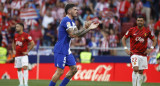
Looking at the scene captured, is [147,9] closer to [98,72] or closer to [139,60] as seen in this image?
[98,72]

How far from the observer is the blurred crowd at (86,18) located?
22.6 metres

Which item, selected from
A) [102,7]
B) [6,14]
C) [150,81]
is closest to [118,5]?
[102,7]

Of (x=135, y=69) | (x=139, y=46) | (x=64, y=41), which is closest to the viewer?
(x=64, y=41)

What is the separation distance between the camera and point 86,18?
77.6 feet

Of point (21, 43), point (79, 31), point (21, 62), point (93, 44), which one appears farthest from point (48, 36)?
point (79, 31)

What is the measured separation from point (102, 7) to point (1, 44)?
677 centimetres

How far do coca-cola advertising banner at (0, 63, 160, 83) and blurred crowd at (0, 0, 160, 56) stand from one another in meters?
1.22

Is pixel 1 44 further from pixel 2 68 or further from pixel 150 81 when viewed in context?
pixel 150 81

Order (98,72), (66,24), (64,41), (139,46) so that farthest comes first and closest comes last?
(98,72) → (139,46) → (64,41) → (66,24)

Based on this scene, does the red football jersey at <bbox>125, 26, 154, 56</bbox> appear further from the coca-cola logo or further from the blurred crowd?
the blurred crowd

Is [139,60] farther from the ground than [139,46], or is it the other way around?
[139,46]

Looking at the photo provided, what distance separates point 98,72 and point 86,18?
4077 mm

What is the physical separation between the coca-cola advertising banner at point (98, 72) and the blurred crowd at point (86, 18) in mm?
1223

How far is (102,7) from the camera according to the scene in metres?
24.0
